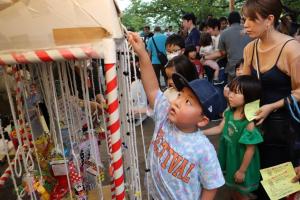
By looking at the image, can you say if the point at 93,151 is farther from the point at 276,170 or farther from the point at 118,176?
the point at 276,170

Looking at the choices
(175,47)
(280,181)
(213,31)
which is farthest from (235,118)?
(213,31)

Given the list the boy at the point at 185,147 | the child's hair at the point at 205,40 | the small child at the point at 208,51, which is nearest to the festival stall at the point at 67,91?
the boy at the point at 185,147

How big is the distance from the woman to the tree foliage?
11.3 m

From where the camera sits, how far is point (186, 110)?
145 cm

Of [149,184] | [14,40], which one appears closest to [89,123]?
[149,184]

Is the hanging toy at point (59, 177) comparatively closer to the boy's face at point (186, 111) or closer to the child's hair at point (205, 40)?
the boy's face at point (186, 111)

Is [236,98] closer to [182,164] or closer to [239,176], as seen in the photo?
[239,176]

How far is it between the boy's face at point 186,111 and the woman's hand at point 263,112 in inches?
30.4

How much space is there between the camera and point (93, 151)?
2006 mm

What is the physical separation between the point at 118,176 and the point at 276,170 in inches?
52.1

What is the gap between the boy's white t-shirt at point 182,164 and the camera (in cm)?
148

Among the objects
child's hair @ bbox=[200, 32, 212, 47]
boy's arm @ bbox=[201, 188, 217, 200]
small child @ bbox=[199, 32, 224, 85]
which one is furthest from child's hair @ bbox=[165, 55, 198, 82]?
child's hair @ bbox=[200, 32, 212, 47]

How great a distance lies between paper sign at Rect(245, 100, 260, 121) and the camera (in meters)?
2.17

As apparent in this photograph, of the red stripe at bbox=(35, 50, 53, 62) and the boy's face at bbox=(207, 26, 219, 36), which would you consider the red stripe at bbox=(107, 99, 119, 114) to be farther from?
the boy's face at bbox=(207, 26, 219, 36)
